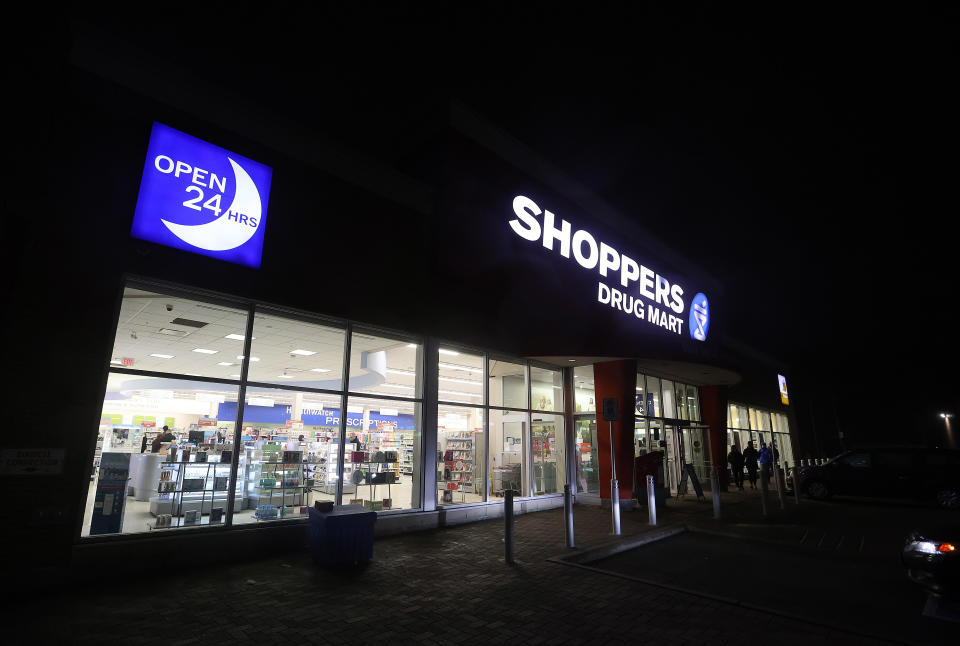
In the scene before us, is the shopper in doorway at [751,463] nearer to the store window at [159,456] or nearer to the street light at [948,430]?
the store window at [159,456]

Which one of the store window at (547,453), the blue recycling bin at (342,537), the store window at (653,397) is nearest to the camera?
the blue recycling bin at (342,537)

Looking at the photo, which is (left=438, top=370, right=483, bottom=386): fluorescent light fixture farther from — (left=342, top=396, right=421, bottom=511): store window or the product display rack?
the product display rack

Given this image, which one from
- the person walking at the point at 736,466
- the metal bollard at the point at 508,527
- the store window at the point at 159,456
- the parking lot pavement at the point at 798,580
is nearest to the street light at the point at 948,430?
the person walking at the point at 736,466

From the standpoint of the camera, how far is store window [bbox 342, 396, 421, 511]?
9.02 m

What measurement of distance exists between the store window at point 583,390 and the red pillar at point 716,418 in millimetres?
7077

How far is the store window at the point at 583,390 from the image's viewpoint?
13.7 m

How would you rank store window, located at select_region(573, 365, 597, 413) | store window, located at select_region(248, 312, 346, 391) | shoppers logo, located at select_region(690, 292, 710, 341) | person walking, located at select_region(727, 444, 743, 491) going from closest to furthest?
1. store window, located at select_region(248, 312, 346, 391)
2. store window, located at select_region(573, 365, 597, 413)
3. person walking, located at select_region(727, 444, 743, 491)
4. shoppers logo, located at select_region(690, 292, 710, 341)

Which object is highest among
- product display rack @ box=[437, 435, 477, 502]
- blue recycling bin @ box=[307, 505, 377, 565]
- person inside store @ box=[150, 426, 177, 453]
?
person inside store @ box=[150, 426, 177, 453]

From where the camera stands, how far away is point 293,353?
8656mm

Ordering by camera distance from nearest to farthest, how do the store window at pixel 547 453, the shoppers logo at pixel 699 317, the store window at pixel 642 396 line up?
the store window at pixel 547 453 → the store window at pixel 642 396 → the shoppers logo at pixel 699 317

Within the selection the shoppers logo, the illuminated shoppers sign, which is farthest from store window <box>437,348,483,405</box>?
the shoppers logo

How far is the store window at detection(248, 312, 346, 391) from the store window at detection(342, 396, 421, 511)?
2.60ft

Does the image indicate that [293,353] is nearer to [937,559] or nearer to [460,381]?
[460,381]

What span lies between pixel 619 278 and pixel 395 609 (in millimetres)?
13625
